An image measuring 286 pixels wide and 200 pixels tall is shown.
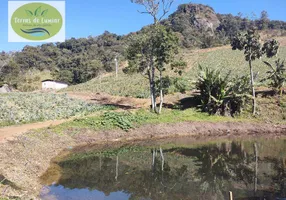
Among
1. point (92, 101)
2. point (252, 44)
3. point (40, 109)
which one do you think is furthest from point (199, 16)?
point (40, 109)

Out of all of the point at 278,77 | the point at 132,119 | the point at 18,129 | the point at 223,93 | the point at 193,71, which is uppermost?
the point at 193,71

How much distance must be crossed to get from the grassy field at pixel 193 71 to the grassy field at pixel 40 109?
7.88 m

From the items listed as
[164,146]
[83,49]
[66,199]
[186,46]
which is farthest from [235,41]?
[83,49]

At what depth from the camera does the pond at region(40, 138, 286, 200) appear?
11.8 metres

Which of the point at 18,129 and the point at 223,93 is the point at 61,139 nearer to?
the point at 18,129

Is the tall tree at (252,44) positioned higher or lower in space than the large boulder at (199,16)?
lower

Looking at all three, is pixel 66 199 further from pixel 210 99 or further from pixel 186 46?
pixel 186 46

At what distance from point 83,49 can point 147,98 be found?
77.3 m

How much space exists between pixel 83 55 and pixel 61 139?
73434 millimetres

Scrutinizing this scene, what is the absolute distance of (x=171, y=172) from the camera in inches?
576

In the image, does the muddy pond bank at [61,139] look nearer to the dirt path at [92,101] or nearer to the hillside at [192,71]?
the dirt path at [92,101]

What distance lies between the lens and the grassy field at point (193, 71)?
139 feet

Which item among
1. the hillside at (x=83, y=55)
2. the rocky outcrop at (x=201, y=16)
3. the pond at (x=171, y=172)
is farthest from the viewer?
Result: the rocky outcrop at (x=201, y=16)

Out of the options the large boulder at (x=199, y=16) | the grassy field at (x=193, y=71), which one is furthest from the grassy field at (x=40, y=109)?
the large boulder at (x=199, y=16)
